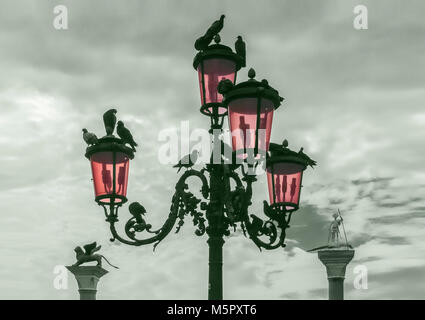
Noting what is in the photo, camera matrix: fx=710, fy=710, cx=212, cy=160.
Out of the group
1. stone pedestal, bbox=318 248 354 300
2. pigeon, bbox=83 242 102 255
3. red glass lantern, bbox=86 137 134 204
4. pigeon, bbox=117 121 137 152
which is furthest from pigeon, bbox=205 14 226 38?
stone pedestal, bbox=318 248 354 300

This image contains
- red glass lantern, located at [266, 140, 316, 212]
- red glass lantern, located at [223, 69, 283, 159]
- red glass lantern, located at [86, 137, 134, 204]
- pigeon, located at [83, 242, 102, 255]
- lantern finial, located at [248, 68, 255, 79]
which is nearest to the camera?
red glass lantern, located at [223, 69, 283, 159]

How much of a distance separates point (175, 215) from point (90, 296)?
1504 centimetres

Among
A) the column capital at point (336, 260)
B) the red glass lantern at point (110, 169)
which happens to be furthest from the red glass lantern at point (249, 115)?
the column capital at point (336, 260)

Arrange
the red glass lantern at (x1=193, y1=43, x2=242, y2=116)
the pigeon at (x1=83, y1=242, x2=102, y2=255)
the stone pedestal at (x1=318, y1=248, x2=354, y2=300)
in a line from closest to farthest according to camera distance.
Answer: the red glass lantern at (x1=193, y1=43, x2=242, y2=116), the pigeon at (x1=83, y1=242, x2=102, y2=255), the stone pedestal at (x1=318, y1=248, x2=354, y2=300)

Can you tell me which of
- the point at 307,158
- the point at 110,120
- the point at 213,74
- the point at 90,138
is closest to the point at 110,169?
the point at 90,138

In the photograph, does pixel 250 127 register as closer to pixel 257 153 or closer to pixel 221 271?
pixel 257 153

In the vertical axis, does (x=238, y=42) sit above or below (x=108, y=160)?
above

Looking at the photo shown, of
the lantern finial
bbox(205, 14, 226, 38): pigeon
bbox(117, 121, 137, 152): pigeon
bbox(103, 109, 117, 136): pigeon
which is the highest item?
bbox(205, 14, 226, 38): pigeon

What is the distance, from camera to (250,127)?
24.8 ft

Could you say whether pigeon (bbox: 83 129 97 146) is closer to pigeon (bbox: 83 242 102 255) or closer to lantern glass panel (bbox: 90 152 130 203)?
lantern glass panel (bbox: 90 152 130 203)

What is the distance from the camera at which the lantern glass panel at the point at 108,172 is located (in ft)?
27.3

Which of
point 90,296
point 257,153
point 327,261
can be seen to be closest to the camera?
point 257,153

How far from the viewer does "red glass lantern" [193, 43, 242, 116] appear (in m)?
8.46
